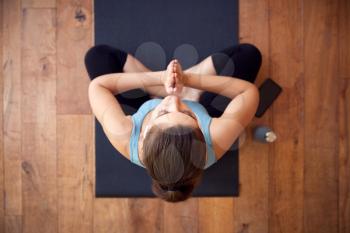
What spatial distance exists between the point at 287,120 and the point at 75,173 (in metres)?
0.89

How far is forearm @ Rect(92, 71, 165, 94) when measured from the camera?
101cm

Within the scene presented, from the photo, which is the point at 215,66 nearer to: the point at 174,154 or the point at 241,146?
the point at 241,146

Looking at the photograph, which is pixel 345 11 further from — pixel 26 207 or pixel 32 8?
pixel 26 207

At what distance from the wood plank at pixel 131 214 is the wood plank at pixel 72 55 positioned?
0.39 meters

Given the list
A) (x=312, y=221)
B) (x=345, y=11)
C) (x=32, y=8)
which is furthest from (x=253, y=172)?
(x=32, y=8)

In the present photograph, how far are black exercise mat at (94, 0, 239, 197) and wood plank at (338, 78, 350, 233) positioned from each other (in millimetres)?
485

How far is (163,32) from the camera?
4.04 feet

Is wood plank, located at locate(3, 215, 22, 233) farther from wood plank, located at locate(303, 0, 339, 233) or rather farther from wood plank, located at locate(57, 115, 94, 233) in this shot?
wood plank, located at locate(303, 0, 339, 233)

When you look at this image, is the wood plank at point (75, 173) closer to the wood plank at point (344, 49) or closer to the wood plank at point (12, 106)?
the wood plank at point (12, 106)

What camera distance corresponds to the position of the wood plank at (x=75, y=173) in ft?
4.18

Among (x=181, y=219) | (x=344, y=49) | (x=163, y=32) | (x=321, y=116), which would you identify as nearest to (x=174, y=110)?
(x=163, y=32)

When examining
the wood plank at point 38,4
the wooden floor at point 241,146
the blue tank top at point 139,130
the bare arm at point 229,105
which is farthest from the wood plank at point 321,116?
the wood plank at point 38,4

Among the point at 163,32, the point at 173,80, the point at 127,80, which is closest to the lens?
the point at 173,80

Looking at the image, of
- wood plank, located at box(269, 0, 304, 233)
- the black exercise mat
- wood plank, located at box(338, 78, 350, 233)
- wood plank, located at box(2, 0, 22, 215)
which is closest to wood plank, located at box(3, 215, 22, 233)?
wood plank, located at box(2, 0, 22, 215)
